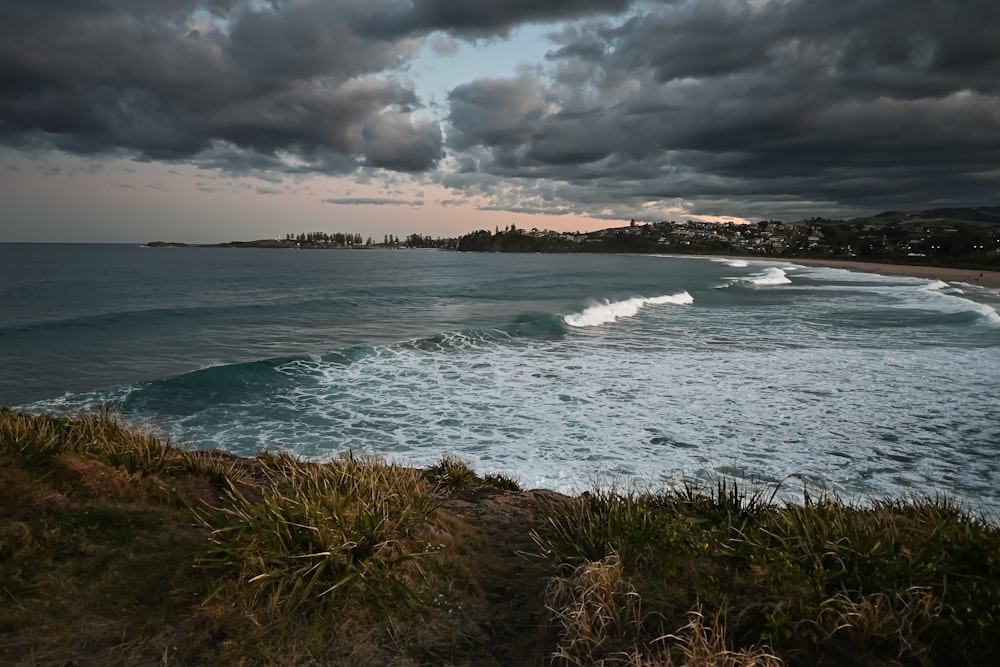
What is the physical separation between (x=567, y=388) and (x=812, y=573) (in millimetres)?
12147

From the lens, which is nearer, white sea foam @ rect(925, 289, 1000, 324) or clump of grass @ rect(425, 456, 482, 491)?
clump of grass @ rect(425, 456, 482, 491)

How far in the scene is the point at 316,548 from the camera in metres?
4.15

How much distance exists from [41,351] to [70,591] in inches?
877

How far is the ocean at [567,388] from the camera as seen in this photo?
412 inches

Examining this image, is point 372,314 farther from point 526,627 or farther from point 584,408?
point 526,627

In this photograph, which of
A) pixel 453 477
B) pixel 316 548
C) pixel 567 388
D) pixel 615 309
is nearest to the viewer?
pixel 316 548

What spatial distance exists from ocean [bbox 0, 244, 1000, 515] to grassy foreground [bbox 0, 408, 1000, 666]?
7.98ft

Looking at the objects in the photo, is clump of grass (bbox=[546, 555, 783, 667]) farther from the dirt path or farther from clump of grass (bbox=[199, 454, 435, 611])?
clump of grass (bbox=[199, 454, 435, 611])

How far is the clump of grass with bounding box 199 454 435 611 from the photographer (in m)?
3.87

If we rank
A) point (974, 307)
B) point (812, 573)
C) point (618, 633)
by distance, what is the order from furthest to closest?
point (974, 307) → point (812, 573) → point (618, 633)

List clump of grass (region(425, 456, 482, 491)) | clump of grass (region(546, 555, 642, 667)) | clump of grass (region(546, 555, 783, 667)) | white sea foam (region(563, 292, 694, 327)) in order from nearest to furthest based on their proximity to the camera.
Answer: clump of grass (region(546, 555, 783, 667)) < clump of grass (region(546, 555, 642, 667)) < clump of grass (region(425, 456, 482, 491)) < white sea foam (region(563, 292, 694, 327))

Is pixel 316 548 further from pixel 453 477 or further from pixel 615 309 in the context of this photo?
pixel 615 309

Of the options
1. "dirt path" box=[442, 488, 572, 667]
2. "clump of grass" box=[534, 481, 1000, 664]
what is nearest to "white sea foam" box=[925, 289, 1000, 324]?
"clump of grass" box=[534, 481, 1000, 664]

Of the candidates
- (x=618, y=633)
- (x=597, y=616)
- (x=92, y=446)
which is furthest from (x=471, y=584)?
(x=92, y=446)
